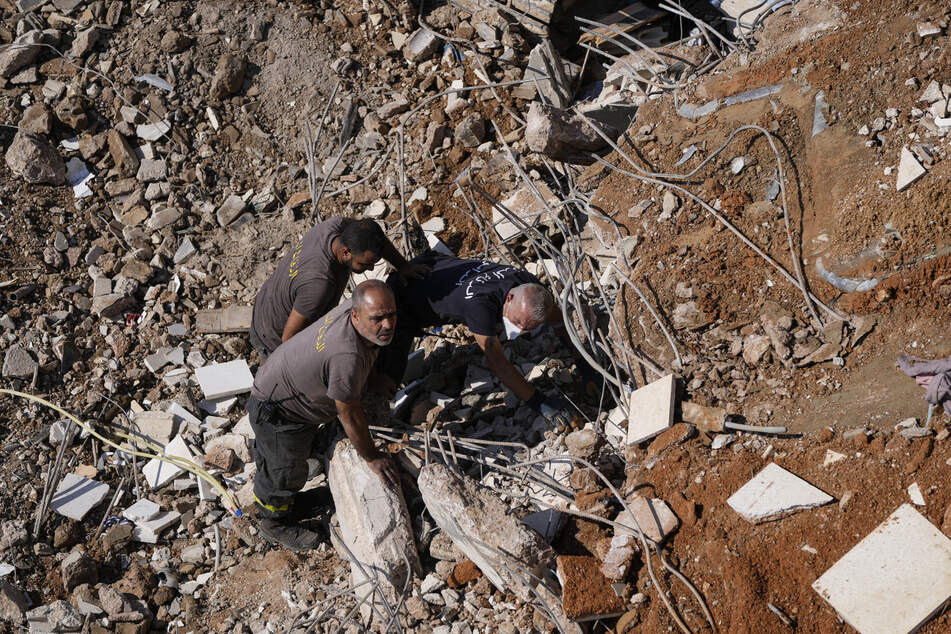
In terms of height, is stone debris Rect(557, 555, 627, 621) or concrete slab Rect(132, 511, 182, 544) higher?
stone debris Rect(557, 555, 627, 621)

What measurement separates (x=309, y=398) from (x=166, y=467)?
5.49ft

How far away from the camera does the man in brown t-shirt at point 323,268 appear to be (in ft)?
16.2

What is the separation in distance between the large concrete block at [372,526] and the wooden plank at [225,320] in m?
1.91

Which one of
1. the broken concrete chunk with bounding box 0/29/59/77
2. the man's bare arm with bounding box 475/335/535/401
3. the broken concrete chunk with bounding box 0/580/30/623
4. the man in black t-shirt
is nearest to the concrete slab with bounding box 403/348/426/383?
the man in black t-shirt

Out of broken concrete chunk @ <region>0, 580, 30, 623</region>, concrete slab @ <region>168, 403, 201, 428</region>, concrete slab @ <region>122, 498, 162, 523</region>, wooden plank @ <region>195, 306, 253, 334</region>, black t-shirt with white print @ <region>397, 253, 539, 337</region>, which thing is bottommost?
broken concrete chunk @ <region>0, 580, 30, 623</region>

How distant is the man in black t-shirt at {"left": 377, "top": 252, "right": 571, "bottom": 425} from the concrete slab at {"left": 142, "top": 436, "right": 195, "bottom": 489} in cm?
166

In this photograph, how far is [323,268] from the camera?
4973 mm

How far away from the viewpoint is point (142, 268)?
21.3 ft

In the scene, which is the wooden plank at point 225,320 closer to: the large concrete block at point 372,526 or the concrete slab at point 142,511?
the concrete slab at point 142,511

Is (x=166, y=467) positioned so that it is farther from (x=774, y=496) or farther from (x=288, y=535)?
(x=774, y=496)

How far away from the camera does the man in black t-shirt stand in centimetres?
464

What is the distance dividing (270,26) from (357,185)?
2192mm

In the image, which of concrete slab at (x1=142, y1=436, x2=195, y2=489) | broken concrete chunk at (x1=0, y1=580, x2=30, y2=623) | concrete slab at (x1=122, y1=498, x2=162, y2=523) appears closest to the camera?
broken concrete chunk at (x1=0, y1=580, x2=30, y2=623)

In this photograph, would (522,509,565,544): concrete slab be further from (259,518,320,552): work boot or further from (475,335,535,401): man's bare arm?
(259,518,320,552): work boot
